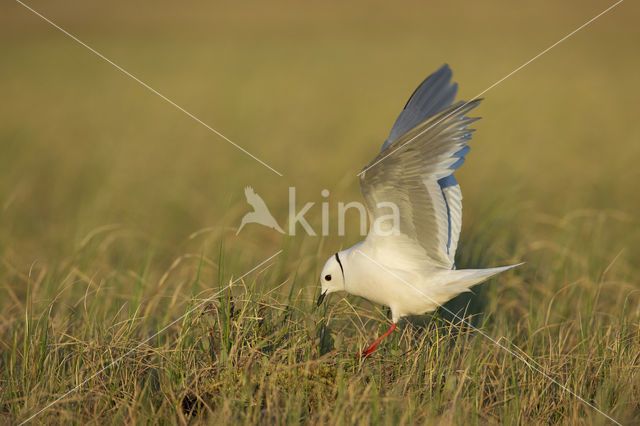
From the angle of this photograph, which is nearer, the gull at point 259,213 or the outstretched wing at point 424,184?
the outstretched wing at point 424,184

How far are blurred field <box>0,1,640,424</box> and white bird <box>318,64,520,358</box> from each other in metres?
0.29

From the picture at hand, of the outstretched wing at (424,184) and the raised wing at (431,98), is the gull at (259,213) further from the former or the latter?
the raised wing at (431,98)

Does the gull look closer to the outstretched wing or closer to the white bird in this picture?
the white bird

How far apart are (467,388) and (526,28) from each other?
869 inches

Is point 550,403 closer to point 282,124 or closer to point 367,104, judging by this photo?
point 282,124

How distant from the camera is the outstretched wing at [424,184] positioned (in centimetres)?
396

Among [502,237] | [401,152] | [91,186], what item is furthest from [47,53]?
[401,152]

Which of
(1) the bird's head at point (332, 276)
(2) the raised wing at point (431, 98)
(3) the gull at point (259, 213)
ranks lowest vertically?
(1) the bird's head at point (332, 276)

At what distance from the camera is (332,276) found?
4.64 metres

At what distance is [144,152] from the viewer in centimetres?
1156

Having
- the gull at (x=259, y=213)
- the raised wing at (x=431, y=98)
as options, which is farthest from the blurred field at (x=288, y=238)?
the raised wing at (x=431, y=98)

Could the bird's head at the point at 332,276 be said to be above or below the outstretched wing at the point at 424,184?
below

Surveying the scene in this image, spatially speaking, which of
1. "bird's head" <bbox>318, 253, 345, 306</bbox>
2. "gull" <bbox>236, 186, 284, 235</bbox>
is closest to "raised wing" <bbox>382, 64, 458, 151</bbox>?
"bird's head" <bbox>318, 253, 345, 306</bbox>

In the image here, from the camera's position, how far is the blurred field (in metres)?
3.98
